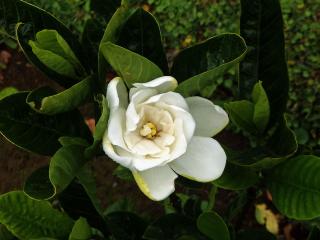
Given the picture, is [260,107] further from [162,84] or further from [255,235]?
[255,235]

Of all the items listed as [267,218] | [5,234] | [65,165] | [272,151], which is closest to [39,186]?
[65,165]

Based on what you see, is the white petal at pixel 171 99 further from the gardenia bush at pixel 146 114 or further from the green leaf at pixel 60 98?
the green leaf at pixel 60 98

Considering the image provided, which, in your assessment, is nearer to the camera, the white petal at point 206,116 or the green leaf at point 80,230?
the white petal at point 206,116

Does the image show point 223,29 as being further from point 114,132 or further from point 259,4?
point 114,132

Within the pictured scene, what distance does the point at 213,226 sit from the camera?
1.08 metres

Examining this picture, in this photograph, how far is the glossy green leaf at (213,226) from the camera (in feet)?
3.44

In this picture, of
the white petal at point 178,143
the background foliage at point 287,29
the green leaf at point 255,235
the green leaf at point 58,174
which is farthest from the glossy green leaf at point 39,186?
the background foliage at point 287,29

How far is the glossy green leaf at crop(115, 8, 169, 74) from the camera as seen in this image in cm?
96

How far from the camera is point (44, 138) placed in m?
0.99

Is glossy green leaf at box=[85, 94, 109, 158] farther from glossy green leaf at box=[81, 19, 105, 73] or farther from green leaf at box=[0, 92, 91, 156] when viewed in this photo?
glossy green leaf at box=[81, 19, 105, 73]

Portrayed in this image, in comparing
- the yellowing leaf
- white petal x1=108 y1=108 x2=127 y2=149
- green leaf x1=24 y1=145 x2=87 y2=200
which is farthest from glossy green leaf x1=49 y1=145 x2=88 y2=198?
the yellowing leaf

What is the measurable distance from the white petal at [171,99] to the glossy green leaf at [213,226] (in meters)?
0.26

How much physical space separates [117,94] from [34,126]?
0.19 meters

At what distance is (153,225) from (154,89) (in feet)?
1.42
